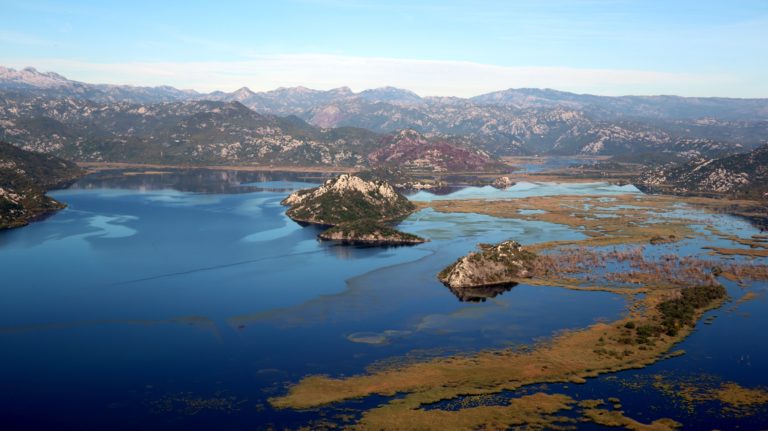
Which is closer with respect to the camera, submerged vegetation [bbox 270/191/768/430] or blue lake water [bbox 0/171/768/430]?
submerged vegetation [bbox 270/191/768/430]

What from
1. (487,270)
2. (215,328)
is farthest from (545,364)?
(215,328)

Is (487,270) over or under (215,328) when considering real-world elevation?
over

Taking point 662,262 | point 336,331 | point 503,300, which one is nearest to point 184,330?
point 336,331

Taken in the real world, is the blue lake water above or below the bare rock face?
below

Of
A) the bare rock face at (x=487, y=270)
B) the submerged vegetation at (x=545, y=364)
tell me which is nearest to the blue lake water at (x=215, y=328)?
the submerged vegetation at (x=545, y=364)

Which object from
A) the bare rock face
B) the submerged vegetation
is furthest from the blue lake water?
the bare rock face

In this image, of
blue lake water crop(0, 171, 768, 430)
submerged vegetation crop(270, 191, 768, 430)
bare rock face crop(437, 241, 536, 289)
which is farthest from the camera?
bare rock face crop(437, 241, 536, 289)

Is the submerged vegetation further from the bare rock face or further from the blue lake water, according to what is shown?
the blue lake water

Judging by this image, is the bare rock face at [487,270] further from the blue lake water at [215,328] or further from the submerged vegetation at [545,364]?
the blue lake water at [215,328]

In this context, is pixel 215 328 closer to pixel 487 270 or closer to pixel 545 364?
pixel 545 364
